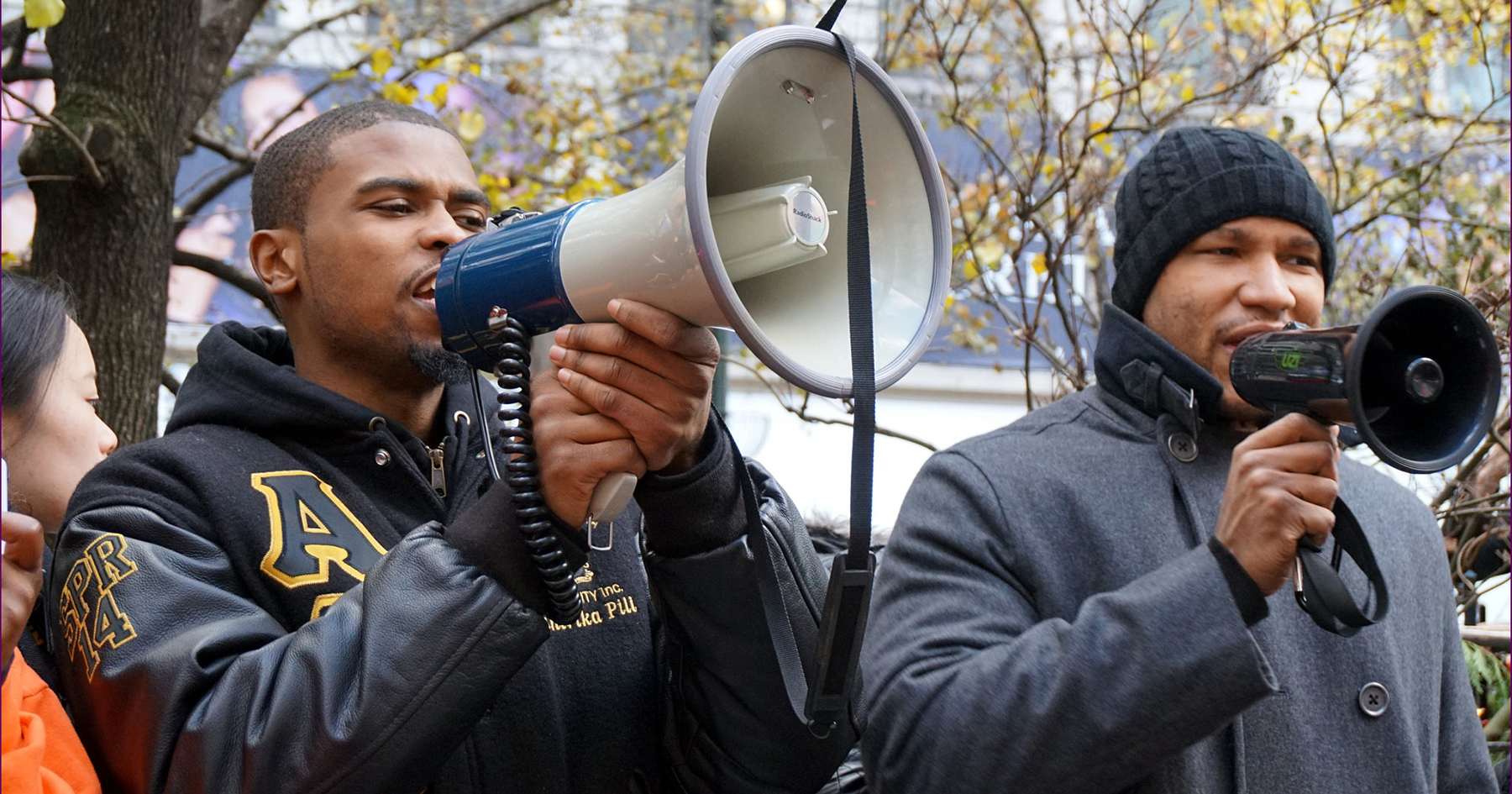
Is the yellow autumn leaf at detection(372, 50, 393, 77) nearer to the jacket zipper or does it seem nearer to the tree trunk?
the tree trunk

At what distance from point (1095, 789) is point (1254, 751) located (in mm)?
275

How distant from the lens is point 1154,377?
2207mm

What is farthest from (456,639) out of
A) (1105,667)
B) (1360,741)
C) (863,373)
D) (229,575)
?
(1360,741)

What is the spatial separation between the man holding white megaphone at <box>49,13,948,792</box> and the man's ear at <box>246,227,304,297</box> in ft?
0.20

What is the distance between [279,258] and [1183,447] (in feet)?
4.86

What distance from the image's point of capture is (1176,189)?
2291 millimetres

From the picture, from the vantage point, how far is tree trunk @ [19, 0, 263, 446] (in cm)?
345

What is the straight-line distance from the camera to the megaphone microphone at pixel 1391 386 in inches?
68.7

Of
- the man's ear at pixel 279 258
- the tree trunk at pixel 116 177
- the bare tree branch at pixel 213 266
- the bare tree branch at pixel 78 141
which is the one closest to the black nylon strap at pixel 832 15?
the man's ear at pixel 279 258

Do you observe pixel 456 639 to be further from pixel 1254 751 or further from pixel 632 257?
pixel 1254 751

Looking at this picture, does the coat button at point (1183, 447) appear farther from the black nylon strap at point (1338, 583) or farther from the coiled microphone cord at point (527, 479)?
the coiled microphone cord at point (527, 479)

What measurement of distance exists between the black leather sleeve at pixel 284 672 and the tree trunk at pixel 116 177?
1964 mm

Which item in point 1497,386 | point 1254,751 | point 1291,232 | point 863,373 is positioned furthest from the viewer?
point 1291,232

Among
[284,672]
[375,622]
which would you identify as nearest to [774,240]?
[375,622]
